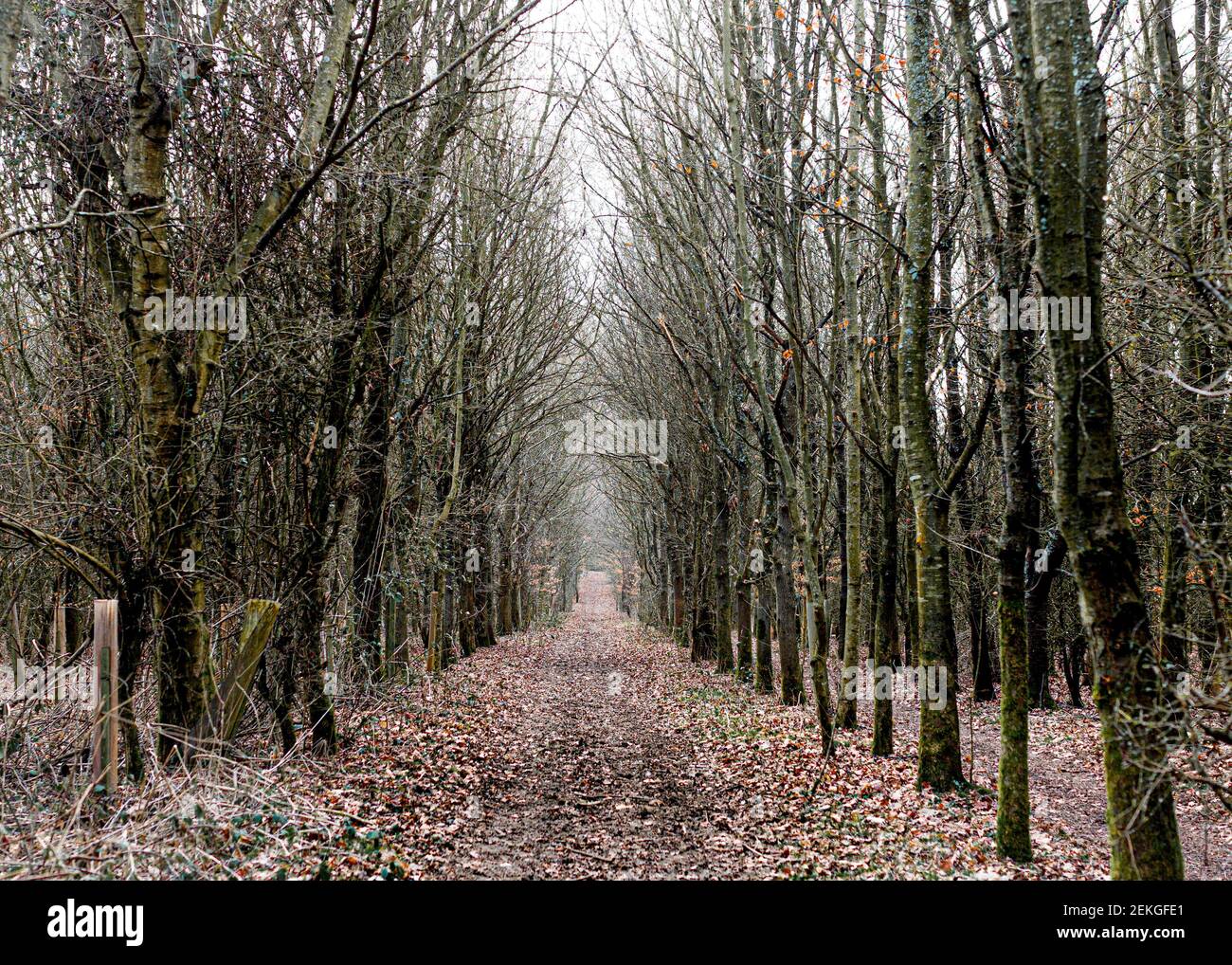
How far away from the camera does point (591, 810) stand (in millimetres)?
6922

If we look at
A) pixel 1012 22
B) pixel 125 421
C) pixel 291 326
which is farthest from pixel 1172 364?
pixel 125 421

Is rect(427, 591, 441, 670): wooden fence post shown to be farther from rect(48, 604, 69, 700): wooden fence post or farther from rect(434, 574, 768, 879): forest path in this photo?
rect(48, 604, 69, 700): wooden fence post

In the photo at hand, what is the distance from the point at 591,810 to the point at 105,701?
4232 millimetres

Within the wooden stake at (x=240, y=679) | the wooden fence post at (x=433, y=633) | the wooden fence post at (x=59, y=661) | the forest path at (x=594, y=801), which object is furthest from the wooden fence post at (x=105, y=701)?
the wooden fence post at (x=433, y=633)

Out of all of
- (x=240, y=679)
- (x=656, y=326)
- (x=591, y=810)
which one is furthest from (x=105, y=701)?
(x=656, y=326)

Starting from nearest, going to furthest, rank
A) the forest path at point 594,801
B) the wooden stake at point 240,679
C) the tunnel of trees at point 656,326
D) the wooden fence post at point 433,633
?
the tunnel of trees at point 656,326 → the forest path at point 594,801 → the wooden stake at point 240,679 → the wooden fence post at point 433,633

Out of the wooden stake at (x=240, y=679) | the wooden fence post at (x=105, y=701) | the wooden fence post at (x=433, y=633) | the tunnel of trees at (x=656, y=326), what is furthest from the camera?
the wooden fence post at (x=433, y=633)

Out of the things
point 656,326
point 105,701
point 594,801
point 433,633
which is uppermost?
point 656,326

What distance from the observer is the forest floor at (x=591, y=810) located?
455 cm

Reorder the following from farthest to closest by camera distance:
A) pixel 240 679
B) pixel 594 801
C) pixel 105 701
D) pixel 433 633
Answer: pixel 433 633 < pixel 594 801 < pixel 240 679 < pixel 105 701

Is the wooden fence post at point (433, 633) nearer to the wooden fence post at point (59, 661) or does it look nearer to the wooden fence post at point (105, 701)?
the wooden fence post at point (59, 661)

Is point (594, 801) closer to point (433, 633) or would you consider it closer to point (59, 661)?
point (59, 661)

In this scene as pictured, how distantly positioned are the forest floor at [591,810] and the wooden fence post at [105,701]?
0.95 ft
